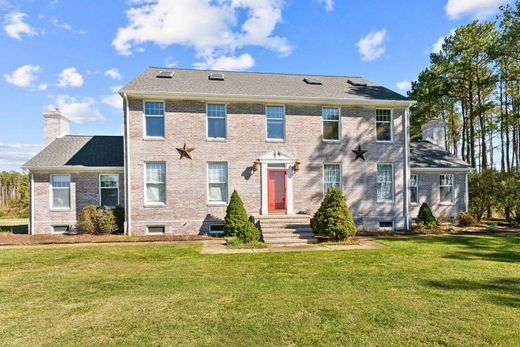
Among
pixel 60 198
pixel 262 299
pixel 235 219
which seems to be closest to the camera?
pixel 262 299

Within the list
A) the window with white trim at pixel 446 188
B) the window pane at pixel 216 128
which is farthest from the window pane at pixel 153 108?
the window with white trim at pixel 446 188

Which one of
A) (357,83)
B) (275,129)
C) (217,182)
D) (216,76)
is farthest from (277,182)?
(357,83)

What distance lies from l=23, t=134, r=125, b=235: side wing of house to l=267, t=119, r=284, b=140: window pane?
7406 mm

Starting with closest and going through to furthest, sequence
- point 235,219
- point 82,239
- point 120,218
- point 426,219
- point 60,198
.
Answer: point 82,239, point 235,219, point 120,218, point 60,198, point 426,219

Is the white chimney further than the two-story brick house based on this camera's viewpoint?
Yes

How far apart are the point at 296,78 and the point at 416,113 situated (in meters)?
16.1

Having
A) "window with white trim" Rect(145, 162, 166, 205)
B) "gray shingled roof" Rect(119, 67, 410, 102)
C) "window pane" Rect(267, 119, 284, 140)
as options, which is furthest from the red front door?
"window with white trim" Rect(145, 162, 166, 205)

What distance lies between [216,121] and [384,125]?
886 cm

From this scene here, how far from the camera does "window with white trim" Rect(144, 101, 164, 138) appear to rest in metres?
13.9

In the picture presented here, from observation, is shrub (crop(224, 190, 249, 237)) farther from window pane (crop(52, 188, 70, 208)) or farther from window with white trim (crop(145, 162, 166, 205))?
window pane (crop(52, 188, 70, 208))

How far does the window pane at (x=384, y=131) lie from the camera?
15.7 meters

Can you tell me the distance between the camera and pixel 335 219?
38.6ft

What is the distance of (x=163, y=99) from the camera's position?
13844 millimetres

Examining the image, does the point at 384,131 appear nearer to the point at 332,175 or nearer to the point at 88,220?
the point at 332,175
